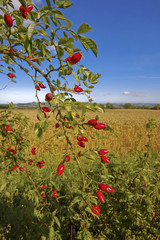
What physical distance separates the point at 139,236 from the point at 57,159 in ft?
12.3

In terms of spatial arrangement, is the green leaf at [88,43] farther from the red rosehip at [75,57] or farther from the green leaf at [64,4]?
the green leaf at [64,4]

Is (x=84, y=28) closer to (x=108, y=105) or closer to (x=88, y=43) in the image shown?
(x=88, y=43)

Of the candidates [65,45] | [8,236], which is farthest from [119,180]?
[65,45]

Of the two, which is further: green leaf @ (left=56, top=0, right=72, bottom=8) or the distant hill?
the distant hill

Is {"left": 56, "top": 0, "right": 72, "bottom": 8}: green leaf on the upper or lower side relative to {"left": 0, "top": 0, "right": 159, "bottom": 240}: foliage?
upper

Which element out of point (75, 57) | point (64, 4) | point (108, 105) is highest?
point (64, 4)

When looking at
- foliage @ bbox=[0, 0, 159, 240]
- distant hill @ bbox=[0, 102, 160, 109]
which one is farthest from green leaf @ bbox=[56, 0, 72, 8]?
→ distant hill @ bbox=[0, 102, 160, 109]

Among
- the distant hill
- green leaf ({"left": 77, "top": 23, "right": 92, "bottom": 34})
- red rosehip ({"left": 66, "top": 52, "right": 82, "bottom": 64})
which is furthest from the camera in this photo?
the distant hill

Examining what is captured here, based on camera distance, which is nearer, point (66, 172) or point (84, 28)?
point (84, 28)

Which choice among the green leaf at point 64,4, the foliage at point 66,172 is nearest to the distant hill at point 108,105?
the foliage at point 66,172

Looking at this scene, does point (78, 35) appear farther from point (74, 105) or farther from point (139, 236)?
point (139, 236)

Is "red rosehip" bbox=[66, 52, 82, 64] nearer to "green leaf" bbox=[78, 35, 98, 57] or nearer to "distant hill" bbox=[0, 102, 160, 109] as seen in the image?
"green leaf" bbox=[78, 35, 98, 57]

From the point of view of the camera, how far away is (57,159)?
5.49 m

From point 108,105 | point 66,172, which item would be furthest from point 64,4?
point 108,105
